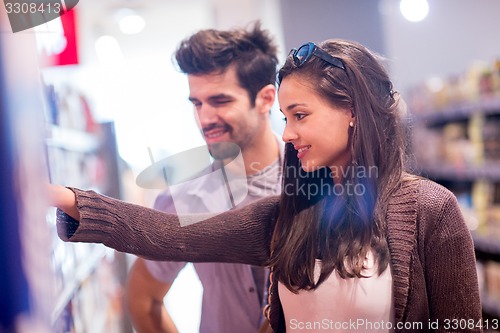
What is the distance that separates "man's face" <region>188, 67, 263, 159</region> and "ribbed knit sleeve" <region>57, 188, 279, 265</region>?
0.15 metres

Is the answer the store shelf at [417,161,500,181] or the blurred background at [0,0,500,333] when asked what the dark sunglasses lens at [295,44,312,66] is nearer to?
the blurred background at [0,0,500,333]

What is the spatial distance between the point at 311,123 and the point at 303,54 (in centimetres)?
13

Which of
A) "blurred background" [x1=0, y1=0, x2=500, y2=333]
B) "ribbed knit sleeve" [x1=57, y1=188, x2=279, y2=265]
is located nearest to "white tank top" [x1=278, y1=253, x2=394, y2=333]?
"ribbed knit sleeve" [x1=57, y1=188, x2=279, y2=265]

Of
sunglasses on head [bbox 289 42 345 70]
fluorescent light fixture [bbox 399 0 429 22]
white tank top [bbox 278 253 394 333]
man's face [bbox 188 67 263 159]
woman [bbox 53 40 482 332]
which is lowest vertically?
white tank top [bbox 278 253 394 333]

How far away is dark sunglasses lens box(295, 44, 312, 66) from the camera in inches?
42.6

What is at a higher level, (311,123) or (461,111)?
(311,123)

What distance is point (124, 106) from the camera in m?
1.23

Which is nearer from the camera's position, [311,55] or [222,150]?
[311,55]

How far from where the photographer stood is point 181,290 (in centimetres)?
141

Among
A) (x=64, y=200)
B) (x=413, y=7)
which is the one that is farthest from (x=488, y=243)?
(x=64, y=200)

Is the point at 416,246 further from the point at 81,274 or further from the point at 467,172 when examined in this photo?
the point at 467,172

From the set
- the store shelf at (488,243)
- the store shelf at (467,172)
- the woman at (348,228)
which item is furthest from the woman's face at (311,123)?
the store shelf at (488,243)

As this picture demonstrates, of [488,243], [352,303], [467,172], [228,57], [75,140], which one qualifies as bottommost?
[488,243]

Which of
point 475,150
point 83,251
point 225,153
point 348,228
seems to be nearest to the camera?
point 348,228
